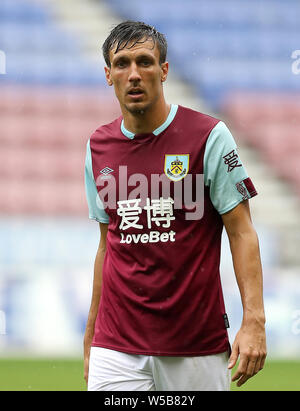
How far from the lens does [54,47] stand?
37.5 feet

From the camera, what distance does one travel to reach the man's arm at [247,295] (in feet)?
8.14

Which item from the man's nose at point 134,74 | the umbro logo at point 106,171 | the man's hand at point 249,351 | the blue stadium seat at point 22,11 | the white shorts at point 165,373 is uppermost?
the blue stadium seat at point 22,11

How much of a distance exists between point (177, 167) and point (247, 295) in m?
0.53

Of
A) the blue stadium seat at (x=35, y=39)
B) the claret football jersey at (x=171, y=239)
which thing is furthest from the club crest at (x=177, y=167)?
the blue stadium seat at (x=35, y=39)

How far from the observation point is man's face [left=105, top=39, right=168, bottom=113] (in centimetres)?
273

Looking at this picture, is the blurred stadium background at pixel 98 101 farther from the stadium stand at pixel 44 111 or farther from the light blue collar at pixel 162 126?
the light blue collar at pixel 162 126

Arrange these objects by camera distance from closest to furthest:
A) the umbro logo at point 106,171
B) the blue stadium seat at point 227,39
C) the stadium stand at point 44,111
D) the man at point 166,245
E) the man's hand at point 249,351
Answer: the man's hand at point 249,351 → the man at point 166,245 → the umbro logo at point 106,171 → the stadium stand at point 44,111 → the blue stadium seat at point 227,39

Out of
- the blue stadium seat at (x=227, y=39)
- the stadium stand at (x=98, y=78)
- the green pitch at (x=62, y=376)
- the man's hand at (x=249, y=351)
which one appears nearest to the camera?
the man's hand at (x=249, y=351)

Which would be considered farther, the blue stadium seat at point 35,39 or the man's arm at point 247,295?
the blue stadium seat at point 35,39

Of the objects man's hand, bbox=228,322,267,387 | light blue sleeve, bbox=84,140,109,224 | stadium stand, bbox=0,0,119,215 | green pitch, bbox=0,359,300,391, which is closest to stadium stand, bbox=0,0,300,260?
stadium stand, bbox=0,0,119,215
